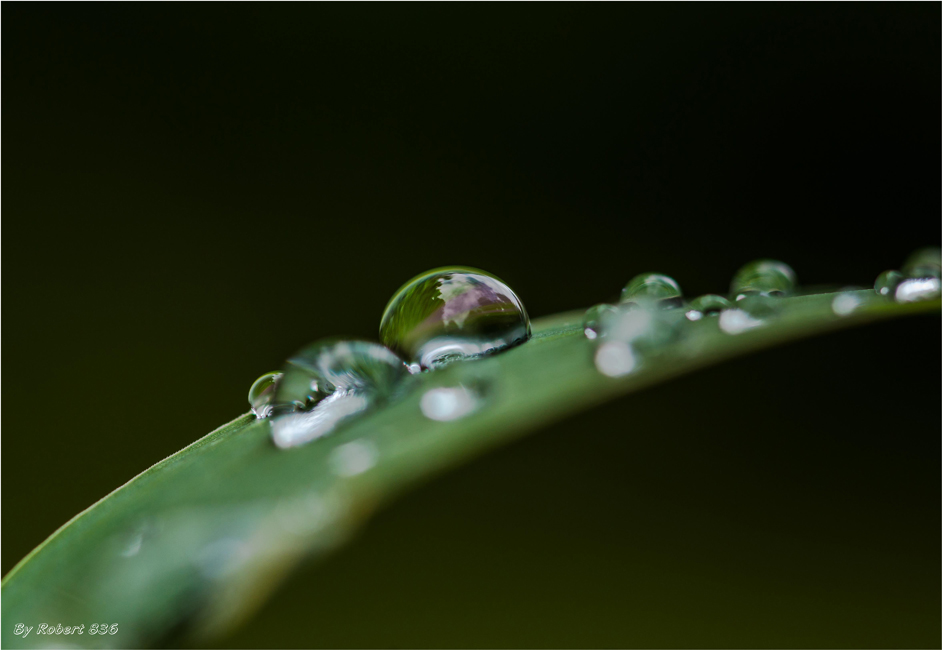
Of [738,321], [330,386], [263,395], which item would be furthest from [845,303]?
[263,395]

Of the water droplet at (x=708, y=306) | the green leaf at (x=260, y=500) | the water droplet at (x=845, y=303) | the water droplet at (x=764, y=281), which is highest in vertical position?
the water droplet at (x=764, y=281)

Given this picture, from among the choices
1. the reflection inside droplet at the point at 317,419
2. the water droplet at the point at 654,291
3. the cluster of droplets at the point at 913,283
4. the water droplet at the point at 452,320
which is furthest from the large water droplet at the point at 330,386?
the cluster of droplets at the point at 913,283

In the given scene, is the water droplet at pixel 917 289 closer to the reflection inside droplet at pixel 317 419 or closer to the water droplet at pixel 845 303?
the water droplet at pixel 845 303

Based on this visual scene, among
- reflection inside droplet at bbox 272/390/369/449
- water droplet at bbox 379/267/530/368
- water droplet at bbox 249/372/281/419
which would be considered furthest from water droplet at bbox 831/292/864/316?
water droplet at bbox 249/372/281/419

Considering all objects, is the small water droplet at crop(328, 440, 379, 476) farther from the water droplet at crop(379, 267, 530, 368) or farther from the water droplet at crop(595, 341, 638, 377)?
the water droplet at crop(379, 267, 530, 368)

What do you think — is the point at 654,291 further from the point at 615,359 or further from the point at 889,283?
the point at 615,359

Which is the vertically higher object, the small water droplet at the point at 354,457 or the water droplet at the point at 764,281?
the water droplet at the point at 764,281
